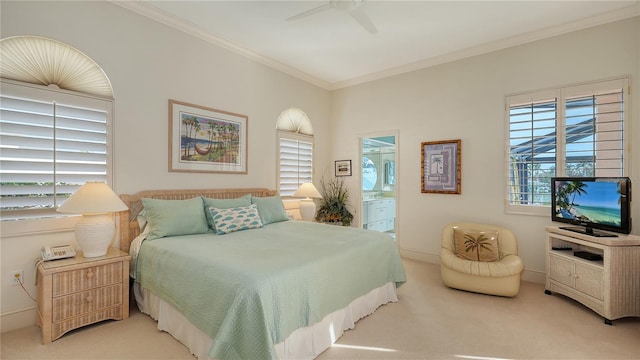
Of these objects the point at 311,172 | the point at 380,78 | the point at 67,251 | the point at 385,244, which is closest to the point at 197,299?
the point at 67,251

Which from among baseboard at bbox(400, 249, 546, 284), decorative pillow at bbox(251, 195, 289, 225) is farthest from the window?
decorative pillow at bbox(251, 195, 289, 225)

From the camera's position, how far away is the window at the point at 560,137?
3143mm

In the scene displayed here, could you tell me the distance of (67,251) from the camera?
8.03 feet

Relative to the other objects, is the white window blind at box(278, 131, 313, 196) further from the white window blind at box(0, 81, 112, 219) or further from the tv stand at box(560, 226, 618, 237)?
the tv stand at box(560, 226, 618, 237)

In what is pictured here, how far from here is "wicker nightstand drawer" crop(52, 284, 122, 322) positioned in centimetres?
224

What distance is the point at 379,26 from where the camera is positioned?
3.46m

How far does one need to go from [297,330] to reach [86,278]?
182cm

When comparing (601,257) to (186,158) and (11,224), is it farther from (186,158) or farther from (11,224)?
(11,224)

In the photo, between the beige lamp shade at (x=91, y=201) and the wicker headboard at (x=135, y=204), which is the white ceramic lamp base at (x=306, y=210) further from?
the beige lamp shade at (x=91, y=201)

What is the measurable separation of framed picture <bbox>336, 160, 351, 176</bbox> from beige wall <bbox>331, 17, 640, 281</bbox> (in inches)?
6.3

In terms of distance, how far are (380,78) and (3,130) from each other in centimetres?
465

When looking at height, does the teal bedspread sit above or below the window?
below

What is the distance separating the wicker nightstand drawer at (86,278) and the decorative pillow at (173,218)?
40cm

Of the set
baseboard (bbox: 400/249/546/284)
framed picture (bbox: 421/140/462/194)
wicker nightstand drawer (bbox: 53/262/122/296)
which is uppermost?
framed picture (bbox: 421/140/462/194)
